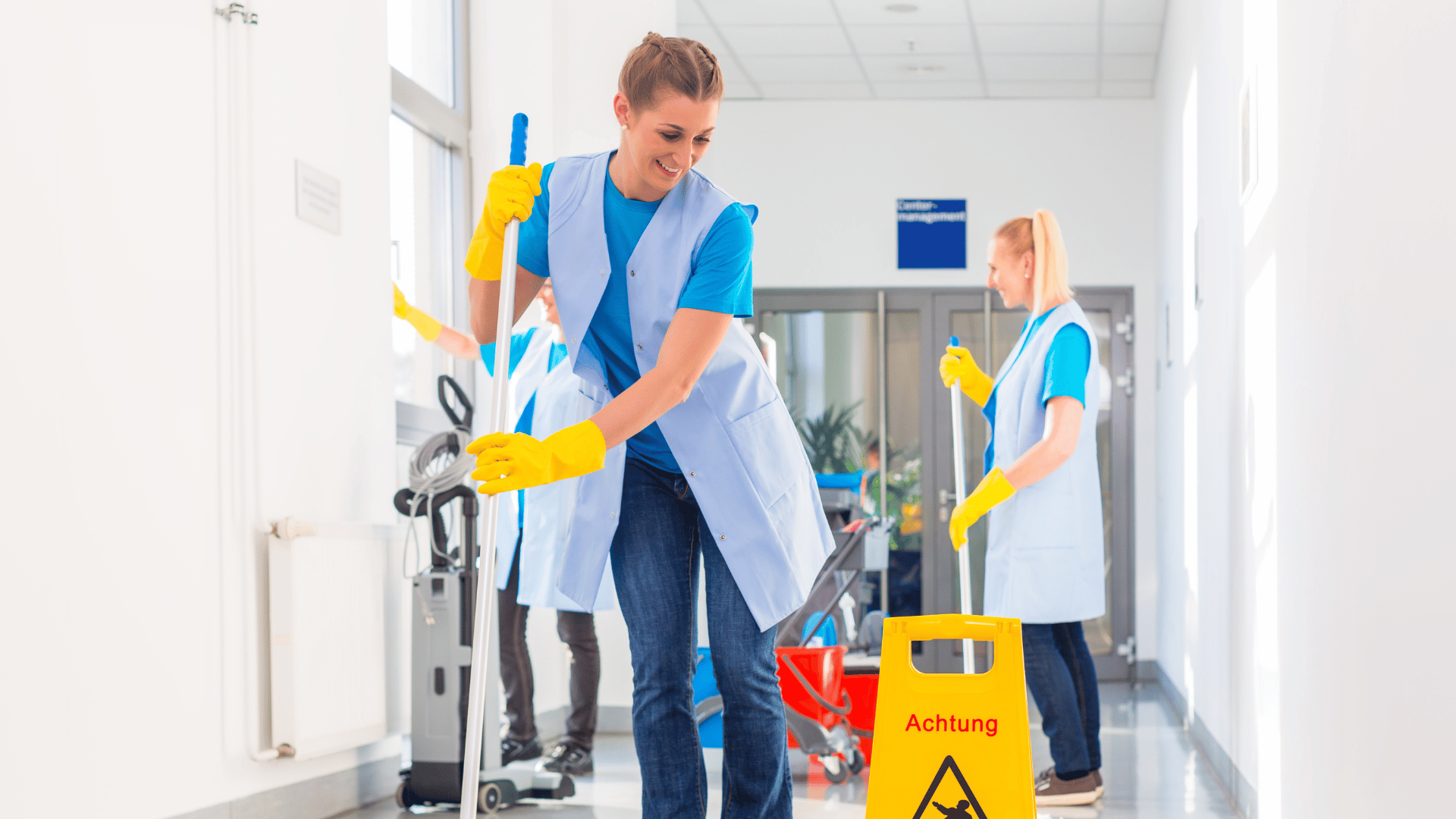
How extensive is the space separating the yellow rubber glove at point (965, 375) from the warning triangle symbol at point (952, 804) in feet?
5.15

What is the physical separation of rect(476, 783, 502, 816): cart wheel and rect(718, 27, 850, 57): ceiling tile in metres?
4.13

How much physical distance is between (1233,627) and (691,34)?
418 cm

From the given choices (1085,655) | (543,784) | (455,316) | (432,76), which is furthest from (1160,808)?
(432,76)

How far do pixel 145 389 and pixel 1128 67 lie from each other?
5355 millimetres

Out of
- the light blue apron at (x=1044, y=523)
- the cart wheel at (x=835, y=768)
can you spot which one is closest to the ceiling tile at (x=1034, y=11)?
the light blue apron at (x=1044, y=523)

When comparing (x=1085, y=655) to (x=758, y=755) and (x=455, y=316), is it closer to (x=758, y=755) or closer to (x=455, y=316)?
(x=758, y=755)

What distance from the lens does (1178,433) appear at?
16.3ft

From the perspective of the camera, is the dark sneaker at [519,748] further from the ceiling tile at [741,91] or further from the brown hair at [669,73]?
the ceiling tile at [741,91]

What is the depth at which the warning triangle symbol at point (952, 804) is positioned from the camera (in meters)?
1.87

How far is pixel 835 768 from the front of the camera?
3.50 m

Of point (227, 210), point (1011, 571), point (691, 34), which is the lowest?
point (1011, 571)

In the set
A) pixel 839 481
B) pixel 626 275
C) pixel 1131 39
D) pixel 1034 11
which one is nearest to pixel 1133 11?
pixel 1131 39

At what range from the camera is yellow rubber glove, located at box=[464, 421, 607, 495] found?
1.60 meters

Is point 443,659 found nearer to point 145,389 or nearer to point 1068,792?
point 145,389
